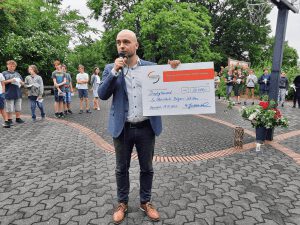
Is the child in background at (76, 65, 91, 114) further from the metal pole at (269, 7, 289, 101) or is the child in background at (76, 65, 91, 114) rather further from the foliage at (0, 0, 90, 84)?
the foliage at (0, 0, 90, 84)

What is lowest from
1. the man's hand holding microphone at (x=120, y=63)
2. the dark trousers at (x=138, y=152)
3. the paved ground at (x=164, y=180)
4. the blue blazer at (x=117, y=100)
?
the paved ground at (x=164, y=180)

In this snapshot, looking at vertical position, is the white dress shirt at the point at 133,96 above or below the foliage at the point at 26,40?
below

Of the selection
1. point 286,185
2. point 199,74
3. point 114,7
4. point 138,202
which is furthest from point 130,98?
point 114,7

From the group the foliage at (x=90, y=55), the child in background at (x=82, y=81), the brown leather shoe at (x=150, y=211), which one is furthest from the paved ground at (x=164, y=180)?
the foliage at (x=90, y=55)

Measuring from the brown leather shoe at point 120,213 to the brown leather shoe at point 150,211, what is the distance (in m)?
0.24

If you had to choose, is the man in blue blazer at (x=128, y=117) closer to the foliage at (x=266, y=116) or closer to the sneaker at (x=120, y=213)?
the sneaker at (x=120, y=213)

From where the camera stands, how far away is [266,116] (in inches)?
250

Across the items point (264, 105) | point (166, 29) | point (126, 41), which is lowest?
point (264, 105)

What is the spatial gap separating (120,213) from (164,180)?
53.3 inches

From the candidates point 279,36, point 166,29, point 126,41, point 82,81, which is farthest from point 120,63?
point 166,29

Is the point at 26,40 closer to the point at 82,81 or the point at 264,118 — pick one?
the point at 82,81

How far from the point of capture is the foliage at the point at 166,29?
2170 cm

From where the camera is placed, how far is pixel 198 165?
533cm

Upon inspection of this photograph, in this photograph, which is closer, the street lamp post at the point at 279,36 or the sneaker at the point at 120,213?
the sneaker at the point at 120,213
